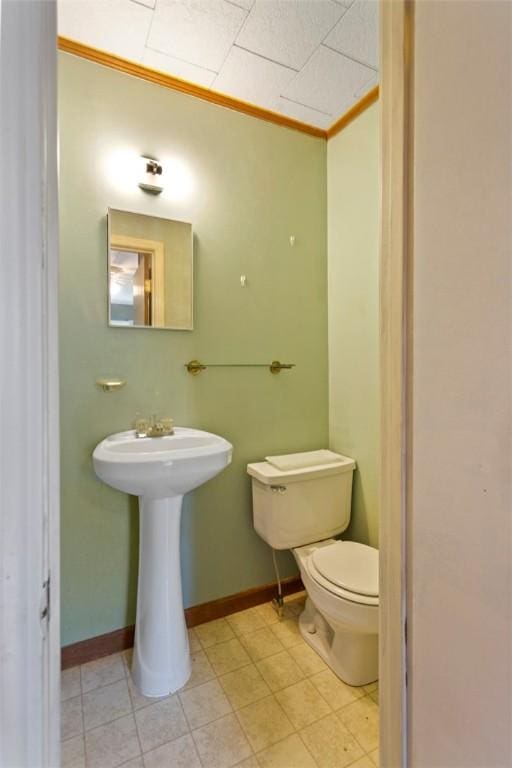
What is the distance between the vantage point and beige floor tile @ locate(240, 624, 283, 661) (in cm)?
156

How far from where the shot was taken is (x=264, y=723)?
125 centimetres

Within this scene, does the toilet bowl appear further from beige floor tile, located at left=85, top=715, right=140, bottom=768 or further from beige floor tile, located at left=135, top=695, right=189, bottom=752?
beige floor tile, located at left=85, top=715, right=140, bottom=768

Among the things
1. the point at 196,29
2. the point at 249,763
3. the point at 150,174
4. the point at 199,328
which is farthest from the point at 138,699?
the point at 196,29

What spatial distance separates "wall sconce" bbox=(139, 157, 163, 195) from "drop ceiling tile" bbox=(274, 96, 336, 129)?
70 cm

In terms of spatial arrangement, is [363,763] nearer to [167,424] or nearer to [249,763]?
[249,763]

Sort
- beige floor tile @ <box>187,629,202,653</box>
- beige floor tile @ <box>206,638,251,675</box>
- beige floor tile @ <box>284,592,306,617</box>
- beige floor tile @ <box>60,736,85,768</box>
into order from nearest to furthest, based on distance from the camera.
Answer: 1. beige floor tile @ <box>60,736,85,768</box>
2. beige floor tile @ <box>206,638,251,675</box>
3. beige floor tile @ <box>187,629,202,653</box>
4. beige floor tile @ <box>284,592,306,617</box>

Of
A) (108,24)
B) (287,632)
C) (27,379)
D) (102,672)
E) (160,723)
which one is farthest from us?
(287,632)

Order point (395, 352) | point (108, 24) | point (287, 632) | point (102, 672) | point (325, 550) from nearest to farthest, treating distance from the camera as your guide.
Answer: point (395, 352), point (108, 24), point (102, 672), point (325, 550), point (287, 632)

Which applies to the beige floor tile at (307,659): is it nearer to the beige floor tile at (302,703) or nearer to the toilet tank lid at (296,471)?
the beige floor tile at (302,703)

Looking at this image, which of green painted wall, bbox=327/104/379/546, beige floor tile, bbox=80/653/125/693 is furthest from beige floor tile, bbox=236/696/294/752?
green painted wall, bbox=327/104/379/546

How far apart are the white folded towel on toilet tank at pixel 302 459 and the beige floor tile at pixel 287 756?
0.92 m

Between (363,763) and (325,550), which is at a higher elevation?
(325,550)

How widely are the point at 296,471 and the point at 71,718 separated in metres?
1.19

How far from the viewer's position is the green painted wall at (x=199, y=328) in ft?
4.87
